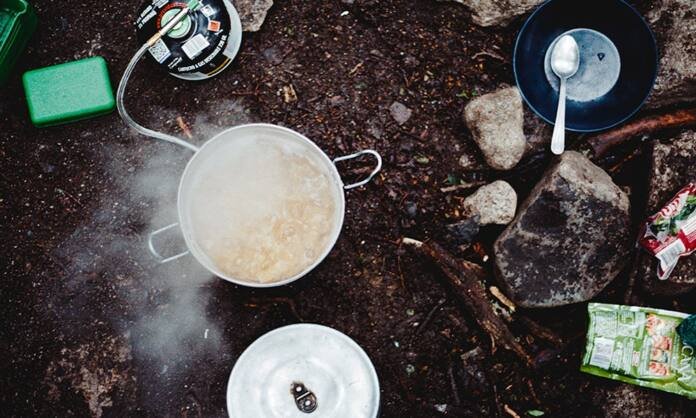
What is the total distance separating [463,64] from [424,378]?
1.31 meters

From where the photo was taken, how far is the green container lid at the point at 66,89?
2203mm

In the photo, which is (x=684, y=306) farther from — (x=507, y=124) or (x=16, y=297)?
(x=16, y=297)

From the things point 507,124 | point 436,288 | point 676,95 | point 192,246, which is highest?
point 676,95

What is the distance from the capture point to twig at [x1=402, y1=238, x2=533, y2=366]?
2.17 metres

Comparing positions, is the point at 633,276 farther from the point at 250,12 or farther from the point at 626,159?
the point at 250,12

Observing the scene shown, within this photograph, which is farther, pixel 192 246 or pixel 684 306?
pixel 684 306

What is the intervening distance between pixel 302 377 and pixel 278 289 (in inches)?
14.2

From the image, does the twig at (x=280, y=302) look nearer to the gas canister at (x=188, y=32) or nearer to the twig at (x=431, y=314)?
the twig at (x=431, y=314)

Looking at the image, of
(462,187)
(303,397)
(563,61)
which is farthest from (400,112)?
(303,397)

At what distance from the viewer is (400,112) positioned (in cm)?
229

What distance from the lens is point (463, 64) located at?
2305 millimetres

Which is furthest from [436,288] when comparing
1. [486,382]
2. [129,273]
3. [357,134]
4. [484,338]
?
[129,273]

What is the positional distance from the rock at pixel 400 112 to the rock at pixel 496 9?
472 mm

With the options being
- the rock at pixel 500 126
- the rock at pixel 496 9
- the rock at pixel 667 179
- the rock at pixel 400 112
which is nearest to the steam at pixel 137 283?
the rock at pixel 400 112
